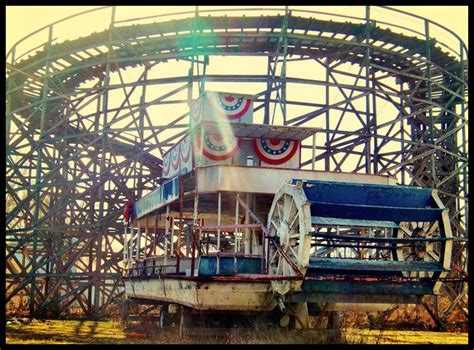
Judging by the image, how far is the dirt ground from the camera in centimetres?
1064

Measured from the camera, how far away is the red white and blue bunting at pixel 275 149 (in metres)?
15.1

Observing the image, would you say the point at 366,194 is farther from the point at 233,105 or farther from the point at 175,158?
the point at 175,158

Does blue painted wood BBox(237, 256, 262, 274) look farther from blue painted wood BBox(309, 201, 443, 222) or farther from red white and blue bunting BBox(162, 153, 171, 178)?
red white and blue bunting BBox(162, 153, 171, 178)

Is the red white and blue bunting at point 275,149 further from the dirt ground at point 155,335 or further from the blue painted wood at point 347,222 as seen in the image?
the dirt ground at point 155,335

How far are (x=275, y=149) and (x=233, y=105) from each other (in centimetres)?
157

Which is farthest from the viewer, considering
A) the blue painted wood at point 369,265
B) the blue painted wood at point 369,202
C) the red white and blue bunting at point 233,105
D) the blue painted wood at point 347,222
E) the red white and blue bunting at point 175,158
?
the red white and blue bunting at point 175,158

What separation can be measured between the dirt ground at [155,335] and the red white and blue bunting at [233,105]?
17.6 ft

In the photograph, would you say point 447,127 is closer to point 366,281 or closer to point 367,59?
point 367,59

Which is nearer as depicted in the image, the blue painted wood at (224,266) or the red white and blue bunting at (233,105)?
the blue painted wood at (224,266)

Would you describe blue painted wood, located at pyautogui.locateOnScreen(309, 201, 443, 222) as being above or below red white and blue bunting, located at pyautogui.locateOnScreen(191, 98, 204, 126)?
below

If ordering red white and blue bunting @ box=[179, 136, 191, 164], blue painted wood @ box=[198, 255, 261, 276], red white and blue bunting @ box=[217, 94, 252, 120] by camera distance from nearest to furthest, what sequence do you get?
blue painted wood @ box=[198, 255, 261, 276]
red white and blue bunting @ box=[179, 136, 191, 164]
red white and blue bunting @ box=[217, 94, 252, 120]

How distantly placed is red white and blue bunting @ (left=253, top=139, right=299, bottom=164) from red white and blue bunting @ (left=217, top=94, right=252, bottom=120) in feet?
3.47

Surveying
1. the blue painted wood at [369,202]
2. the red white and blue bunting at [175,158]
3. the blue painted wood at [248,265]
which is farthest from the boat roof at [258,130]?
the blue painted wood at [248,265]

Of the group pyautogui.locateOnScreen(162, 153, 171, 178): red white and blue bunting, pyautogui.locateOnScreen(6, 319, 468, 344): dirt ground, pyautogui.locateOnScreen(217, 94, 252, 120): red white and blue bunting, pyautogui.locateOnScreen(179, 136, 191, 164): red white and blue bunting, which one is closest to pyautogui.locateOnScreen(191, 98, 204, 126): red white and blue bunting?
pyautogui.locateOnScreen(217, 94, 252, 120): red white and blue bunting
